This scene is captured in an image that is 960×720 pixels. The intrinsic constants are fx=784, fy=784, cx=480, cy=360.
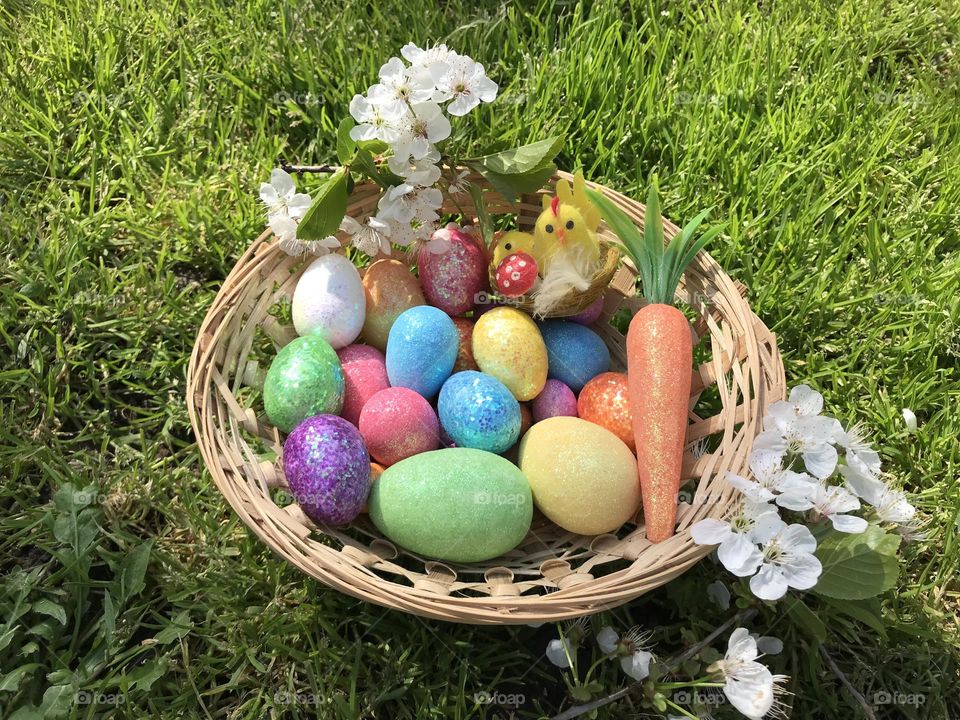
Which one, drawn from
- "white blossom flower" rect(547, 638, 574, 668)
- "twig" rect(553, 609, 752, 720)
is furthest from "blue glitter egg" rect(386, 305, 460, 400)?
"twig" rect(553, 609, 752, 720)

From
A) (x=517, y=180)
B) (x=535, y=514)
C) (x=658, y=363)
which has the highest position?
(x=517, y=180)

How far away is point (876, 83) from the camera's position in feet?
8.07

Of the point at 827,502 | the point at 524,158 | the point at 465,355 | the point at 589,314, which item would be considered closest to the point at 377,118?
the point at 524,158

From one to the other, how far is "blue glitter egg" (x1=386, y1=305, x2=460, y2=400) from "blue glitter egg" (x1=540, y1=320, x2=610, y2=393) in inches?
8.9

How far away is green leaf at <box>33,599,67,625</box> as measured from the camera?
1.52 metres

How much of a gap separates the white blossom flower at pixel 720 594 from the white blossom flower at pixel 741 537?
329mm

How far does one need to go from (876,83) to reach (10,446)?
2619 millimetres

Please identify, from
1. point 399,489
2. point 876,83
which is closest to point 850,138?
point 876,83

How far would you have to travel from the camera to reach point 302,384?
1511 millimetres

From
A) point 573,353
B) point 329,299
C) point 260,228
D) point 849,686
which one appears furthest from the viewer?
point 260,228

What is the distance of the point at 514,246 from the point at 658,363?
398mm

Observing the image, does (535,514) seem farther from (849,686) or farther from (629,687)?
(849,686)

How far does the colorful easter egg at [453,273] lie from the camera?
172cm

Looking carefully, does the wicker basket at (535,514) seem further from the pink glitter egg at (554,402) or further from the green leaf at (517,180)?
the pink glitter egg at (554,402)
